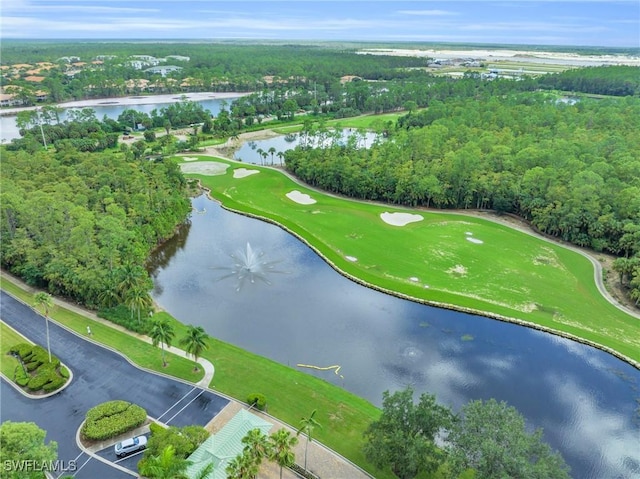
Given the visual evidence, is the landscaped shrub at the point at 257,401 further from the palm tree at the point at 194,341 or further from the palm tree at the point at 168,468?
the palm tree at the point at 168,468

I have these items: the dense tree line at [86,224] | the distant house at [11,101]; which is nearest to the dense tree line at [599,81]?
the dense tree line at [86,224]

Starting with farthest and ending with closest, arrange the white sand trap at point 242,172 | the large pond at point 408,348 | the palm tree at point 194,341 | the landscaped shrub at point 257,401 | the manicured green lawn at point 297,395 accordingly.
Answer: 1. the white sand trap at point 242,172
2. the palm tree at point 194,341
3. the large pond at point 408,348
4. the landscaped shrub at point 257,401
5. the manicured green lawn at point 297,395

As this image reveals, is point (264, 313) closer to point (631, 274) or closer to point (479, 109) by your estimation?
point (631, 274)

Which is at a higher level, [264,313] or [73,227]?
[73,227]

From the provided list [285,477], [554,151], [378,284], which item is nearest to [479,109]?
[554,151]

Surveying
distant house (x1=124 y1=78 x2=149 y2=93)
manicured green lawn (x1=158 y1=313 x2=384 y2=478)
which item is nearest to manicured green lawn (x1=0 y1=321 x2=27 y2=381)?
manicured green lawn (x1=158 y1=313 x2=384 y2=478)

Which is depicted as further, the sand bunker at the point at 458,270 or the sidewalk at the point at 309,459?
the sand bunker at the point at 458,270
